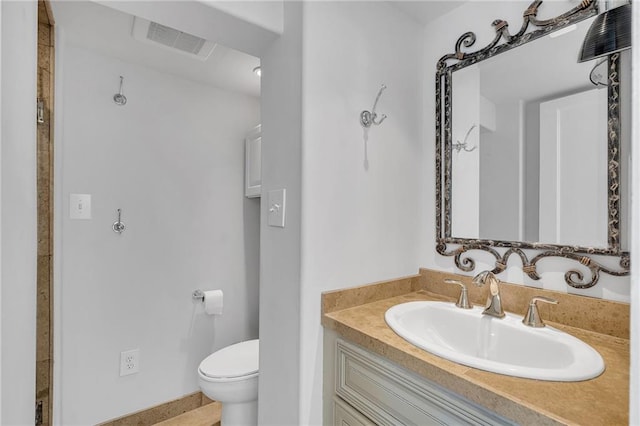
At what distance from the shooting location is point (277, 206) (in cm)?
126

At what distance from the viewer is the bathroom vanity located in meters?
0.64

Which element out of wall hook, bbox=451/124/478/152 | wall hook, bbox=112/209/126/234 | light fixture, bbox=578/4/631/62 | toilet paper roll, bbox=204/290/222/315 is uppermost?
light fixture, bbox=578/4/631/62

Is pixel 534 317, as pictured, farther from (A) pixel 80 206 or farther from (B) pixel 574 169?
(A) pixel 80 206

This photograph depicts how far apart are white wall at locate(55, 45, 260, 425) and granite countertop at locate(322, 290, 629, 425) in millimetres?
1482

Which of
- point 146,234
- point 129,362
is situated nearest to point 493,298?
point 146,234

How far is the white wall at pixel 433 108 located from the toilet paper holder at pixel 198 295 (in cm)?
145

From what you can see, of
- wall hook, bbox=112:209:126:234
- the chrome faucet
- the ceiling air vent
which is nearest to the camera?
the chrome faucet

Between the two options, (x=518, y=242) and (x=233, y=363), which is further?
(x=233, y=363)

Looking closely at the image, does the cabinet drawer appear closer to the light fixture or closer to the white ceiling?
the light fixture

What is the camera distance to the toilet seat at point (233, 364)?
1609 millimetres

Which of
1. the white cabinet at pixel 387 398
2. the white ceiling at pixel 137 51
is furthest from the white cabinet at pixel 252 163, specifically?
the white cabinet at pixel 387 398

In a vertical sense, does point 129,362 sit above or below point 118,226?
below

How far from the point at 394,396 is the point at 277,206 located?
2.45ft

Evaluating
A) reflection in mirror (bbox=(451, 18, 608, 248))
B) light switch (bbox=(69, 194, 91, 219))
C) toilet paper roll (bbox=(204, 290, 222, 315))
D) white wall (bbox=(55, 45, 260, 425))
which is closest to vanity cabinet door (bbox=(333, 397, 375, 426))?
reflection in mirror (bbox=(451, 18, 608, 248))
